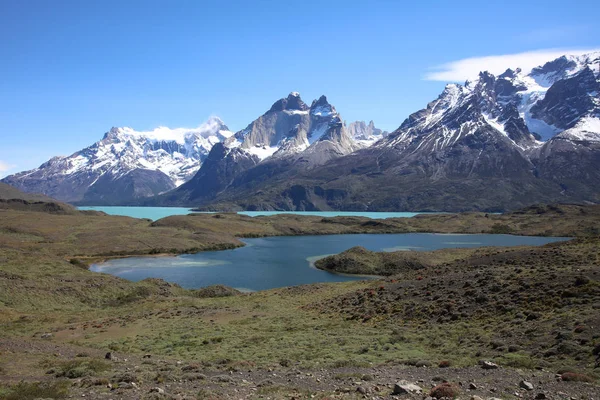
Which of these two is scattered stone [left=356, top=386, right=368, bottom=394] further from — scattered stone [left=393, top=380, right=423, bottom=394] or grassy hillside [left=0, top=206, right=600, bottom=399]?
scattered stone [left=393, top=380, right=423, bottom=394]

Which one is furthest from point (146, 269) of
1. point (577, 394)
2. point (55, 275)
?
point (577, 394)

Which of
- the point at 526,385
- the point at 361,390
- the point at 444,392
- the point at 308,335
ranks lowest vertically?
the point at 308,335

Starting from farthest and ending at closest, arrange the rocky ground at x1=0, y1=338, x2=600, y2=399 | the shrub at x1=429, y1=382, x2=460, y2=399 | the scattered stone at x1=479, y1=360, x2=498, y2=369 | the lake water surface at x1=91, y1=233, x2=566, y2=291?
the lake water surface at x1=91, y1=233, x2=566, y2=291, the scattered stone at x1=479, y1=360, x2=498, y2=369, the rocky ground at x1=0, y1=338, x2=600, y2=399, the shrub at x1=429, y1=382, x2=460, y2=399

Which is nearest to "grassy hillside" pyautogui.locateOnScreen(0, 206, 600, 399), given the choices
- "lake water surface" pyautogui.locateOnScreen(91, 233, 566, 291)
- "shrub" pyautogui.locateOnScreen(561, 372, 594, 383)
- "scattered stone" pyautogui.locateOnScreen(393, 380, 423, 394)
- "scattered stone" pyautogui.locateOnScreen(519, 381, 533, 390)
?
"shrub" pyautogui.locateOnScreen(561, 372, 594, 383)

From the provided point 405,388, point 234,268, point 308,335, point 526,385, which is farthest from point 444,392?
point 234,268

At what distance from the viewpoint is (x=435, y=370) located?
2122cm

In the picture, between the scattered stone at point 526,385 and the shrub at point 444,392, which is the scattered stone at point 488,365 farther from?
the shrub at point 444,392

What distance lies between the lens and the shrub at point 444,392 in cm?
1666

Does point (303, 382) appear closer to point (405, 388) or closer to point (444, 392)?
point (405, 388)

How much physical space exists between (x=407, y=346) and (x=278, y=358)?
8176mm

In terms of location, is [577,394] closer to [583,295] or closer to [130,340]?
[583,295]

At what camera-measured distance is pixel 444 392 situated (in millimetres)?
16797

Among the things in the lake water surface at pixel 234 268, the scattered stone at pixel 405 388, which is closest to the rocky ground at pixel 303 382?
the scattered stone at pixel 405 388

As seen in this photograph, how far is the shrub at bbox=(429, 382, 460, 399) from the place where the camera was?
16.7 meters
